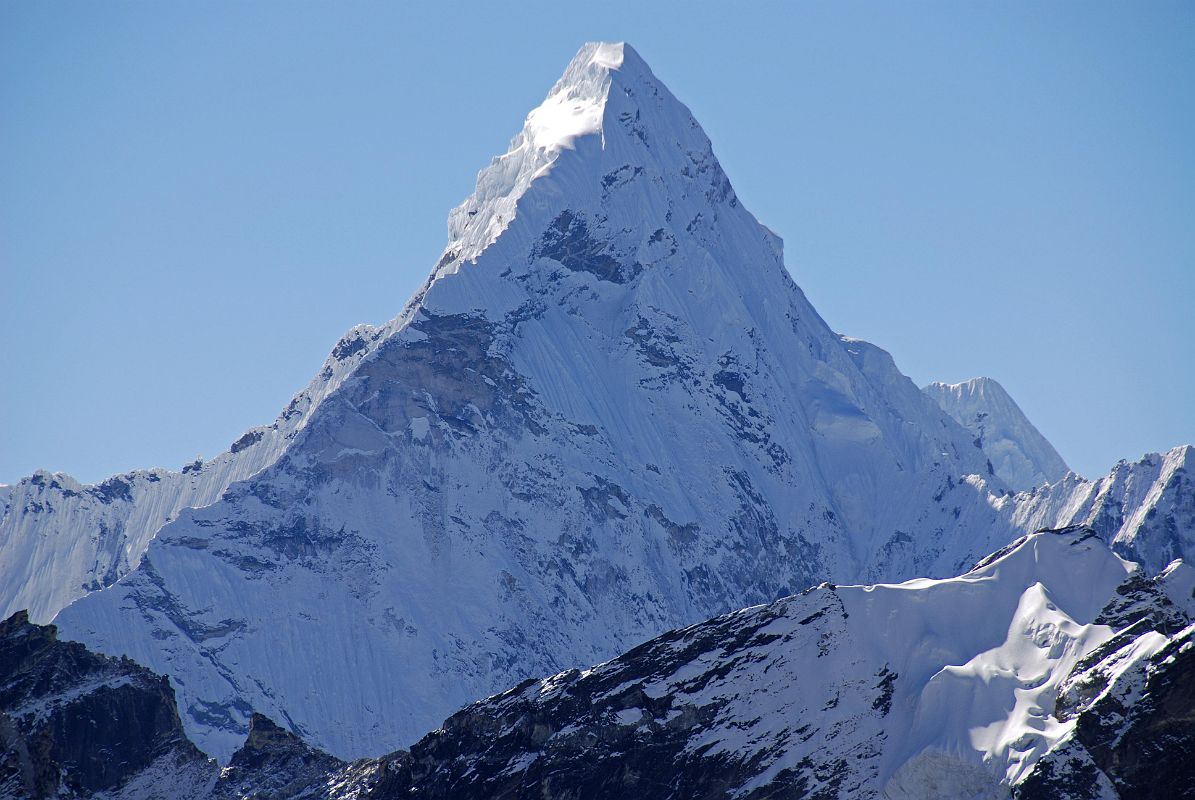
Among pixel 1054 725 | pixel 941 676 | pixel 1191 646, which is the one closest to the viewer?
pixel 1191 646

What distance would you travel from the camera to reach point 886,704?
A: 178500 mm

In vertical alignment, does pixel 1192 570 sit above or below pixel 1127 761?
above

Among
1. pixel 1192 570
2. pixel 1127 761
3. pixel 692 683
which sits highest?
pixel 692 683

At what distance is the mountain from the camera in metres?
153

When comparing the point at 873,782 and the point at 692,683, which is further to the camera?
the point at 692,683

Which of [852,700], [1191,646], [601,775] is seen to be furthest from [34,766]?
[1191,646]

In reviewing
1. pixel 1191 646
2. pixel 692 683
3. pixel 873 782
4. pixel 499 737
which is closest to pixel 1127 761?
pixel 1191 646

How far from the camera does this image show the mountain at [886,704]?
153 meters

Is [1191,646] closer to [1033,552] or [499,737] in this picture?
[1033,552]

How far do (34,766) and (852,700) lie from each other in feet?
200

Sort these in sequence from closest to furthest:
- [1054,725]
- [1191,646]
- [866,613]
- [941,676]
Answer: [1191,646] < [1054,725] < [941,676] < [866,613]

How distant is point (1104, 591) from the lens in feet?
601

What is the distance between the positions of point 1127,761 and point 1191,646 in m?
8.24

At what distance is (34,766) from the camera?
6117 inches
